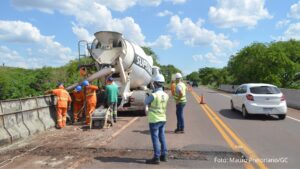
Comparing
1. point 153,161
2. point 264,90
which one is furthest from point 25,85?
point 153,161

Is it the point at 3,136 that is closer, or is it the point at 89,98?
the point at 3,136

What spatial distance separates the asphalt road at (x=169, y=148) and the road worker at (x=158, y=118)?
9.6 inches

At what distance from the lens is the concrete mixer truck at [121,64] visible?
14.0 meters

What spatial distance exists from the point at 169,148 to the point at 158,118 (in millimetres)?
1426

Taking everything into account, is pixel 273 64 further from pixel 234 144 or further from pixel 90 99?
pixel 234 144

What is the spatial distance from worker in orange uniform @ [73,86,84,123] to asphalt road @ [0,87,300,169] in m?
1.46

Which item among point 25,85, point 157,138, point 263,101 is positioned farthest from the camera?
point 25,85

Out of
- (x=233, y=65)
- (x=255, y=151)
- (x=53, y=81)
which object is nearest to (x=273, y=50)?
(x=233, y=65)

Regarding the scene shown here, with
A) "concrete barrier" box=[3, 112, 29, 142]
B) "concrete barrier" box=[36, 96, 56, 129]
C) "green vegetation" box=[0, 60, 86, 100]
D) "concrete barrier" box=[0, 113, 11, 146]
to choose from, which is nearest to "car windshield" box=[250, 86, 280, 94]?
"concrete barrier" box=[36, 96, 56, 129]

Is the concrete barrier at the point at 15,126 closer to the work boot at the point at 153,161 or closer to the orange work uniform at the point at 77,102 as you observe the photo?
the orange work uniform at the point at 77,102

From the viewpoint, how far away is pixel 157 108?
24.3 feet

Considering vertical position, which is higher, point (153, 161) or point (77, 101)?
point (77, 101)

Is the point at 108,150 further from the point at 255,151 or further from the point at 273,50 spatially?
the point at 273,50

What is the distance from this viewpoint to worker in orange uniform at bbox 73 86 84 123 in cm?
1328
